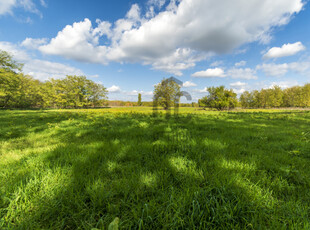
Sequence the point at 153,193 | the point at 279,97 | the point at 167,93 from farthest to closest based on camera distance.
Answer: the point at 279,97
the point at 167,93
the point at 153,193

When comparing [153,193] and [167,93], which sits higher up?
[167,93]

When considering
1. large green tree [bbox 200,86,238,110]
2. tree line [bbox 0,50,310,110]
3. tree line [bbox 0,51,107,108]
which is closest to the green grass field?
tree line [bbox 0,50,310,110]

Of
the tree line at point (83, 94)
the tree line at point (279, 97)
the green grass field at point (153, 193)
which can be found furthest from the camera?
the tree line at point (279, 97)

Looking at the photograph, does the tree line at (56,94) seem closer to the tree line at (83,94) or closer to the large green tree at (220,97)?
the tree line at (83,94)

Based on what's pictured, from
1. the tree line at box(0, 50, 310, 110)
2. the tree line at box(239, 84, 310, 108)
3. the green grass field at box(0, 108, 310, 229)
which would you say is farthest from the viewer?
the tree line at box(239, 84, 310, 108)

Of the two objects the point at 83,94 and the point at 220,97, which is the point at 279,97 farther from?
the point at 83,94

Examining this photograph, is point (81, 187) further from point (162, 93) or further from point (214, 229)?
point (162, 93)

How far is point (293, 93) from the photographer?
55.6 metres

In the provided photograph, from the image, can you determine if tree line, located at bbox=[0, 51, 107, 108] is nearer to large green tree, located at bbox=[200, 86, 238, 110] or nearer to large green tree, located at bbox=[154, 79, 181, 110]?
large green tree, located at bbox=[154, 79, 181, 110]

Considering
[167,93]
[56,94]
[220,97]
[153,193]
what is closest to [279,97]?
[220,97]

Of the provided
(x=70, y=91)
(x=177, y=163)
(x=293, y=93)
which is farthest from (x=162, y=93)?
(x=293, y=93)

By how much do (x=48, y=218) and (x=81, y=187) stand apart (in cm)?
46

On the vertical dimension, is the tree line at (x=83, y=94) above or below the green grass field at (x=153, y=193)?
above

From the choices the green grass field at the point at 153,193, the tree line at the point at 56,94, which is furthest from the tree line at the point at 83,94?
the green grass field at the point at 153,193
